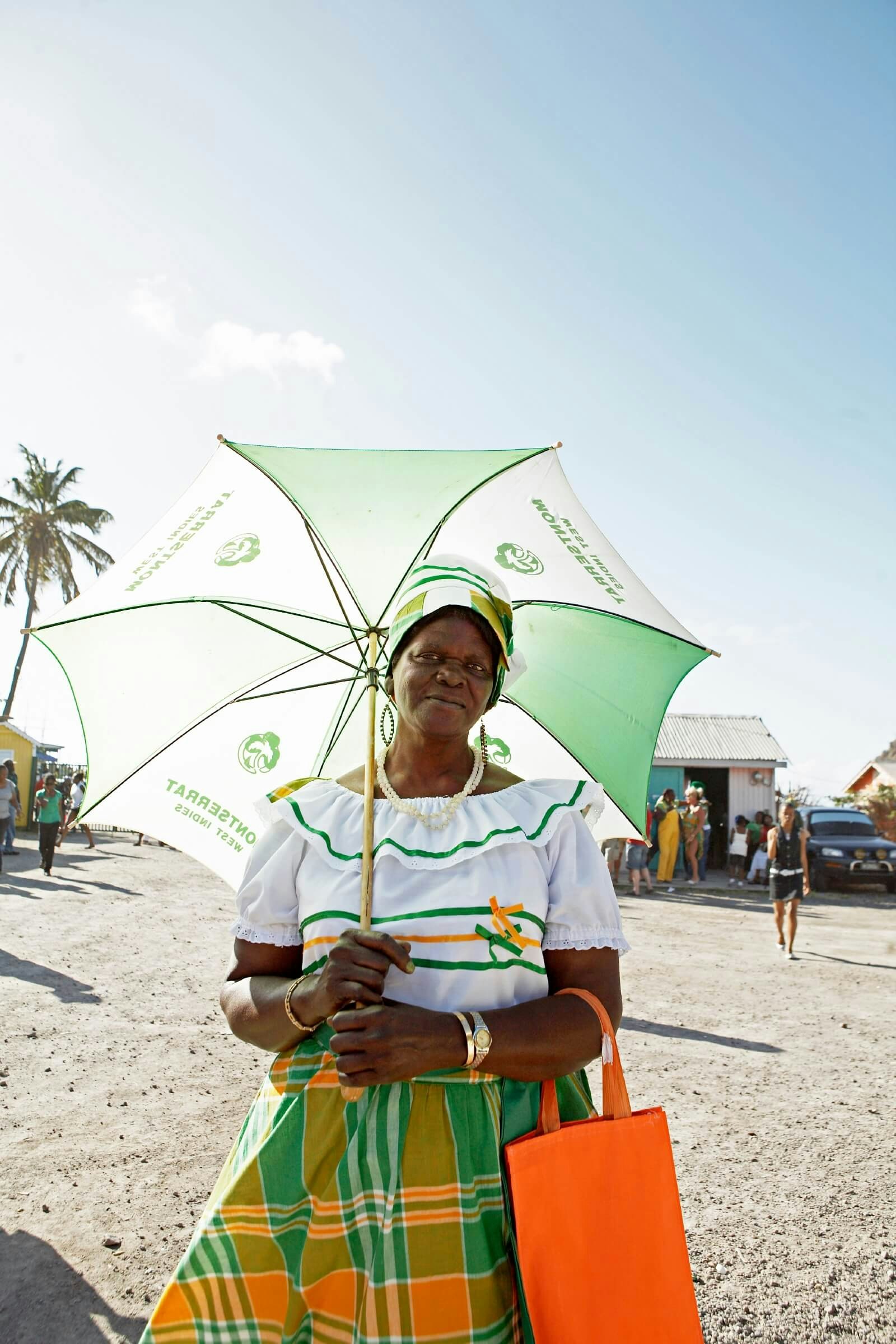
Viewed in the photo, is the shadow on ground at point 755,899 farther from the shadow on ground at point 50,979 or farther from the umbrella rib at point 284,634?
the umbrella rib at point 284,634

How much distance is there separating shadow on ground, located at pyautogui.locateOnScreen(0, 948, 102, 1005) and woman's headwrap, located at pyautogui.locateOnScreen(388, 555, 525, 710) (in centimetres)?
669

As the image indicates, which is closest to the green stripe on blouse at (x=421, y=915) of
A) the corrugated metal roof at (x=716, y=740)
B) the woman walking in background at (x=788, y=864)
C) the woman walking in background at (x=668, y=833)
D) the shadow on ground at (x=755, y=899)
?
the woman walking in background at (x=788, y=864)

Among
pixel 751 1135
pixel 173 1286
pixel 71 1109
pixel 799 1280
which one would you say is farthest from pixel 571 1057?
pixel 71 1109

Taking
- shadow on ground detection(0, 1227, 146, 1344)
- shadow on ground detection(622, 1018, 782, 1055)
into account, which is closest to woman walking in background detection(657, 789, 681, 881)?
shadow on ground detection(622, 1018, 782, 1055)

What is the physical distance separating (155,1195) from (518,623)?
122 inches

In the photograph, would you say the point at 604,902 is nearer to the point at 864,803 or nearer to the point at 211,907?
the point at 211,907

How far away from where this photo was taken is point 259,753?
2.84 m

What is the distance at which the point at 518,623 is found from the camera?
2.82m

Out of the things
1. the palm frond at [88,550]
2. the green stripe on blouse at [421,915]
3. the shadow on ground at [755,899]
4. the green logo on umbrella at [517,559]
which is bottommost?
the shadow on ground at [755,899]

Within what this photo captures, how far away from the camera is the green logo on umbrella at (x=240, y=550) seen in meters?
2.74

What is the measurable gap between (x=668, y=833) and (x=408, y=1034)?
59.6ft

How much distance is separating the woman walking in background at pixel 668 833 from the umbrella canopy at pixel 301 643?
54.0ft

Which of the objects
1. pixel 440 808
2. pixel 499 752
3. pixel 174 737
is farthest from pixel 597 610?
pixel 174 737

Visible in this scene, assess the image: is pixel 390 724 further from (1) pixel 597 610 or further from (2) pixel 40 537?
(2) pixel 40 537
